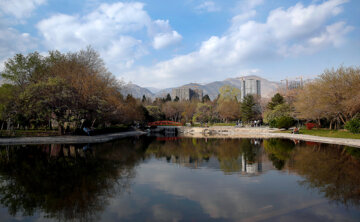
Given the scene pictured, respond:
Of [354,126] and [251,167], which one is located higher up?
[354,126]

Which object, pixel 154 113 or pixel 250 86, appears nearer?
pixel 154 113

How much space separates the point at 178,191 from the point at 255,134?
86.5 ft

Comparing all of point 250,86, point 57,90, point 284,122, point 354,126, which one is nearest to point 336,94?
point 354,126

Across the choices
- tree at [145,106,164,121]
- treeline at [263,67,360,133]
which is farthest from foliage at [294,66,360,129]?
tree at [145,106,164,121]

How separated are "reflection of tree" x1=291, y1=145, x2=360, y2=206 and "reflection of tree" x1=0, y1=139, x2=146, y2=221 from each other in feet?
19.5

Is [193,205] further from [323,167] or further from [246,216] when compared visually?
[323,167]

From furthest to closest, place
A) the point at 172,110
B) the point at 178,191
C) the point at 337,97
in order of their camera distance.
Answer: the point at 172,110 < the point at 337,97 < the point at 178,191

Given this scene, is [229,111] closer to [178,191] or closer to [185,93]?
[178,191]

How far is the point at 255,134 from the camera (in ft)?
103

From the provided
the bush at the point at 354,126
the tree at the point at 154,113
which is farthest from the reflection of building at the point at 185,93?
the bush at the point at 354,126

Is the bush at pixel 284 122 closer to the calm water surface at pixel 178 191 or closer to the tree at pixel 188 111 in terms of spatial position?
the calm water surface at pixel 178 191

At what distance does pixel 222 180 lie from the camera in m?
8.21

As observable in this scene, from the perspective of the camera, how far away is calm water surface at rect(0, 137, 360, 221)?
17.3 feet

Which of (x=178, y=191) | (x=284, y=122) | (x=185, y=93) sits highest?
(x=185, y=93)
